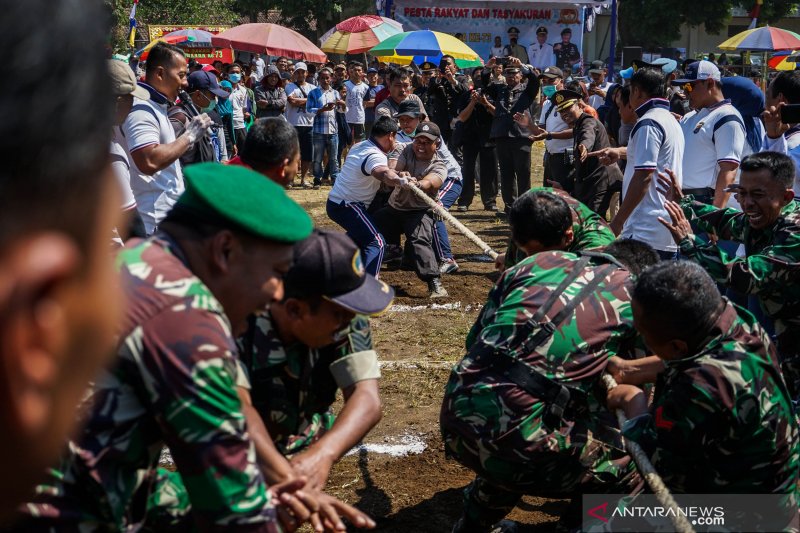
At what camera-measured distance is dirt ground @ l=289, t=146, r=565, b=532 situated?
474 centimetres

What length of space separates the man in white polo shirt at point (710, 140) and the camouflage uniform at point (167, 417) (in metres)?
5.29

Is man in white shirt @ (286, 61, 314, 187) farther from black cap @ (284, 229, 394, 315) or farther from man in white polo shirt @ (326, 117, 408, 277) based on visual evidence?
black cap @ (284, 229, 394, 315)

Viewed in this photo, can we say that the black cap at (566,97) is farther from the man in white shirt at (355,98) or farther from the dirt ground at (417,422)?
the man in white shirt at (355,98)

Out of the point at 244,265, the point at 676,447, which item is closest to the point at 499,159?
the point at 676,447

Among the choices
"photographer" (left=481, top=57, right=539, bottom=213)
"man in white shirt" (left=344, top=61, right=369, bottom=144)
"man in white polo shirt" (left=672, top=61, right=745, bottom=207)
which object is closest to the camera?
"man in white polo shirt" (left=672, top=61, right=745, bottom=207)

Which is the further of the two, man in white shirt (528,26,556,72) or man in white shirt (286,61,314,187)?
man in white shirt (528,26,556,72)

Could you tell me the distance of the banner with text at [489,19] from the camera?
24859mm

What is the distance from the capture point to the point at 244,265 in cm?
221

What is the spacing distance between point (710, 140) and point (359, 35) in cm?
1590

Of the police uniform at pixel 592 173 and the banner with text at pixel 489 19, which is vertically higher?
the banner with text at pixel 489 19

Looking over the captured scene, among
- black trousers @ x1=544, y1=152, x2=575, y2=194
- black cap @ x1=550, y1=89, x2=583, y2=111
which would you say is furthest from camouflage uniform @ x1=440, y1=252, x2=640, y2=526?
black trousers @ x1=544, y1=152, x2=575, y2=194

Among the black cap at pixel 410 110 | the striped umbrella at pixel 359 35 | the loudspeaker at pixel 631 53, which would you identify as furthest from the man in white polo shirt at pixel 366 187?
the loudspeaker at pixel 631 53

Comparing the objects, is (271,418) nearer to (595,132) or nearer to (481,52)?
(595,132)

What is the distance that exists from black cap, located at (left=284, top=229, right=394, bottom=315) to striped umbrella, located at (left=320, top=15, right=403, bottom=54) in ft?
60.9
